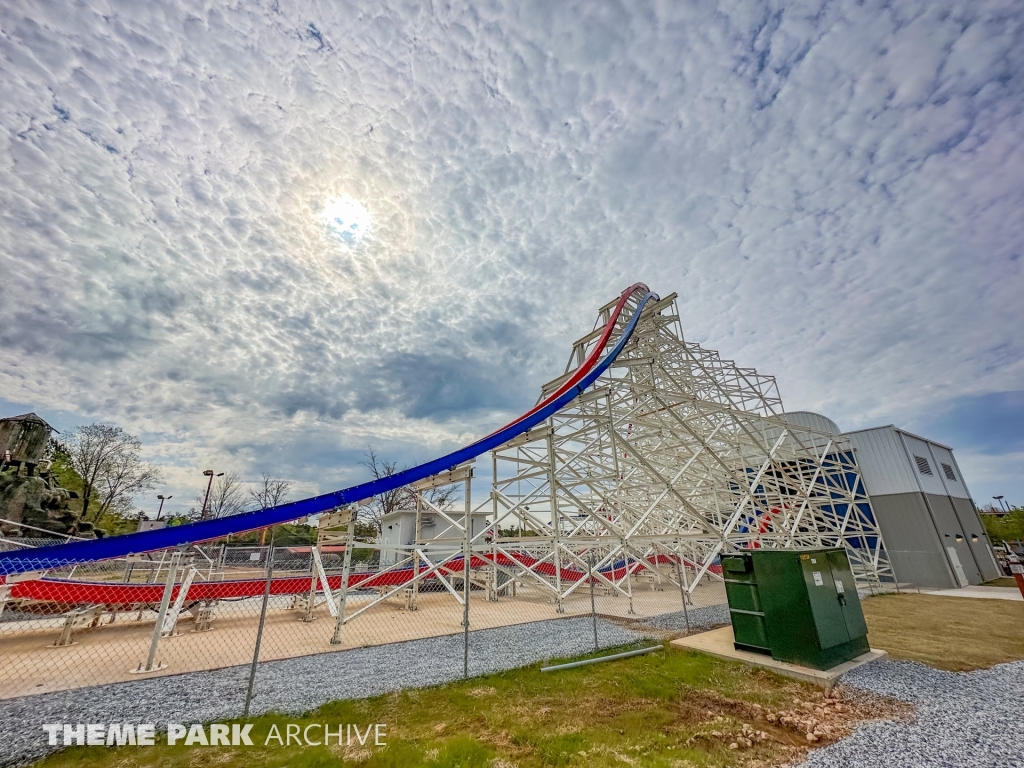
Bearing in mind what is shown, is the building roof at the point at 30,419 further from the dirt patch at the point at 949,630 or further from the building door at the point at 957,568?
the building door at the point at 957,568

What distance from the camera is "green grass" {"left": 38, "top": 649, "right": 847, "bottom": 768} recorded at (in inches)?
151

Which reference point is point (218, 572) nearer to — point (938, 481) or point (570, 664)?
point (570, 664)

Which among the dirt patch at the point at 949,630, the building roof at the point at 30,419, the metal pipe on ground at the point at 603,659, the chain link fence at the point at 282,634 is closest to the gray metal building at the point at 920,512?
the dirt patch at the point at 949,630

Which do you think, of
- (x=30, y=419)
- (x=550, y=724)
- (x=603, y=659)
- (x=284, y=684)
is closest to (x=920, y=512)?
(x=603, y=659)

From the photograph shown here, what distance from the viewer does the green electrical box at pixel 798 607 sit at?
6.43 metres

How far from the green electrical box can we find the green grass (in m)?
0.72

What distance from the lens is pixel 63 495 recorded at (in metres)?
27.1

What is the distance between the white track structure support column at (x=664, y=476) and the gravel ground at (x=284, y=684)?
297 cm

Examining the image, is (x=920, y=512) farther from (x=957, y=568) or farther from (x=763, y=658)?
(x=763, y=658)

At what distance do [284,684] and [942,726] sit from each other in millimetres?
8459

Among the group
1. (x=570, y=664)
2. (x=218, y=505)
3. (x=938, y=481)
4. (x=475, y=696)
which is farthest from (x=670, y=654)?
(x=218, y=505)

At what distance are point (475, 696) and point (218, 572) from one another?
16.9 meters

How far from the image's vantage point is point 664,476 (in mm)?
16922

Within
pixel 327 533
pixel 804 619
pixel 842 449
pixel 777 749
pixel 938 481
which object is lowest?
pixel 777 749
